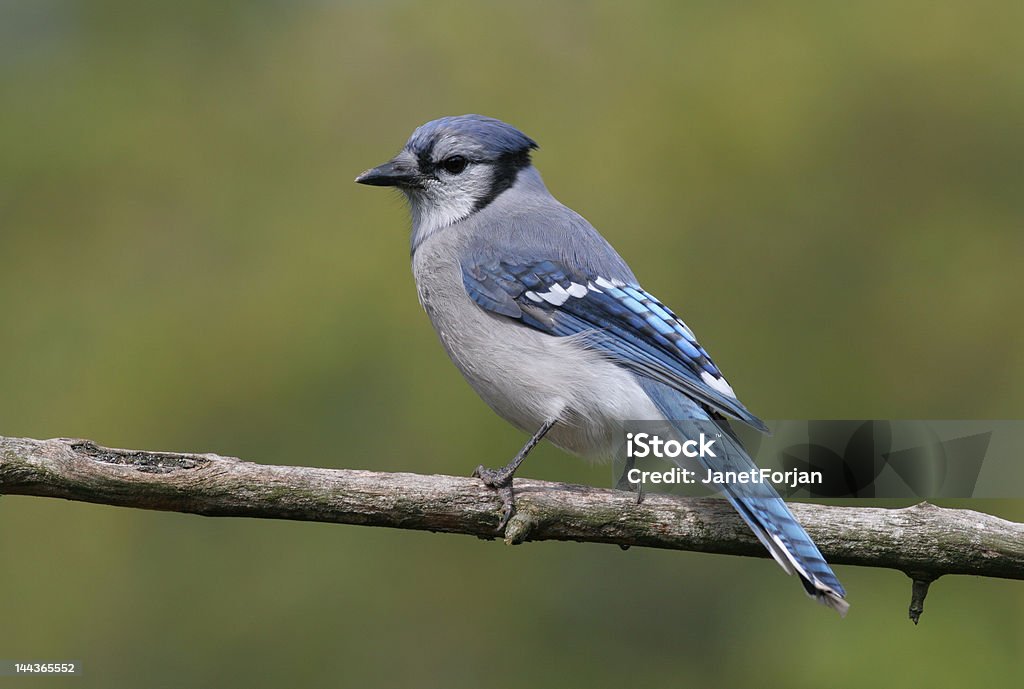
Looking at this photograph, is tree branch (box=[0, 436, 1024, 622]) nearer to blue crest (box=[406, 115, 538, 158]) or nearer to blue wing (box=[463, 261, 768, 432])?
blue wing (box=[463, 261, 768, 432])

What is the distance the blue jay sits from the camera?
3.21m

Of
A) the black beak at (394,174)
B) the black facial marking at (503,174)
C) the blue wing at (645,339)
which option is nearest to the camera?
the blue wing at (645,339)

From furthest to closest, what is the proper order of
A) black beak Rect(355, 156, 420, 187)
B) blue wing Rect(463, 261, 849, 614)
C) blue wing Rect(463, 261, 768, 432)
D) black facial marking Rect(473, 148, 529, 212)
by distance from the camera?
black facial marking Rect(473, 148, 529, 212) < black beak Rect(355, 156, 420, 187) < blue wing Rect(463, 261, 768, 432) < blue wing Rect(463, 261, 849, 614)

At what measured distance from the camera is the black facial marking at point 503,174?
390cm

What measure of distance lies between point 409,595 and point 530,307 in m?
1.65

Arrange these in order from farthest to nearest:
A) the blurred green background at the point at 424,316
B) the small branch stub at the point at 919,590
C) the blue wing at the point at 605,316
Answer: the blurred green background at the point at 424,316 < the blue wing at the point at 605,316 < the small branch stub at the point at 919,590

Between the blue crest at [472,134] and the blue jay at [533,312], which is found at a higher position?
the blue crest at [472,134]

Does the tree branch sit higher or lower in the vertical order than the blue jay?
lower

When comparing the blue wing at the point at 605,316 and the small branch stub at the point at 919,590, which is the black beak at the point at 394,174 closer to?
the blue wing at the point at 605,316

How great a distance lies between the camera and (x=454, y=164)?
3.85m

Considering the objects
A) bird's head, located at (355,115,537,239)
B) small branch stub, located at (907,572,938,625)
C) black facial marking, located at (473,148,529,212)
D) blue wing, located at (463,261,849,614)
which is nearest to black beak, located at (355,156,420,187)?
bird's head, located at (355,115,537,239)

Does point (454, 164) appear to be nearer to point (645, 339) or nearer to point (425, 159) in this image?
point (425, 159)

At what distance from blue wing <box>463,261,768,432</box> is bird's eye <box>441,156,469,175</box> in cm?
45

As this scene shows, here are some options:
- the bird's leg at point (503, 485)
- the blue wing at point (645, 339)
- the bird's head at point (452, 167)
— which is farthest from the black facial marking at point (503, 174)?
the bird's leg at point (503, 485)
